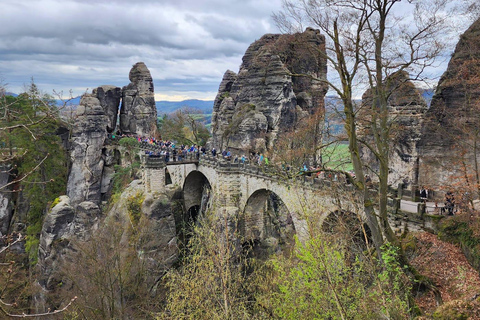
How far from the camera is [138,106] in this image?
40969 millimetres

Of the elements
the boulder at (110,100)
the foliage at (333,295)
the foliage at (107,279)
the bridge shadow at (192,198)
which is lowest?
the foliage at (107,279)

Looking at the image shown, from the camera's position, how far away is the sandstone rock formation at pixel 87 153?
3284 cm

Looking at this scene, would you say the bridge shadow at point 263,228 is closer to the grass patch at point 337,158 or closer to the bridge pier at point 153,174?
the bridge pier at point 153,174

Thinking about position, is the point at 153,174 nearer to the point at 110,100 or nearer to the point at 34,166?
the point at 34,166

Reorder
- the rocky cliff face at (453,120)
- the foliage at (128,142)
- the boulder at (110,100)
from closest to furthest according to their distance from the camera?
the rocky cliff face at (453,120)
the foliage at (128,142)
the boulder at (110,100)

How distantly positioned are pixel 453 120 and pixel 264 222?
15565 millimetres

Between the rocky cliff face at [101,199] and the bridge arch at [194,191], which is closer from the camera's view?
the rocky cliff face at [101,199]

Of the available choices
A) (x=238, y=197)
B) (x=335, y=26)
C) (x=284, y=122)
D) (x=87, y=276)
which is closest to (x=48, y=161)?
(x=87, y=276)

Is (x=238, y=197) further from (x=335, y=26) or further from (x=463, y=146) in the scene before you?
(x=335, y=26)

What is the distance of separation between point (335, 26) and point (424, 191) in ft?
31.8

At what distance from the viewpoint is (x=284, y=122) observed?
3206 cm

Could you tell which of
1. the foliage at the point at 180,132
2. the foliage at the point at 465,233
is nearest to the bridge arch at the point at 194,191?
the foliage at the point at 180,132

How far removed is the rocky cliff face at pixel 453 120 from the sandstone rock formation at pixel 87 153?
30298mm

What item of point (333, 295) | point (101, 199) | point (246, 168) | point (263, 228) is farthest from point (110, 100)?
point (333, 295)
